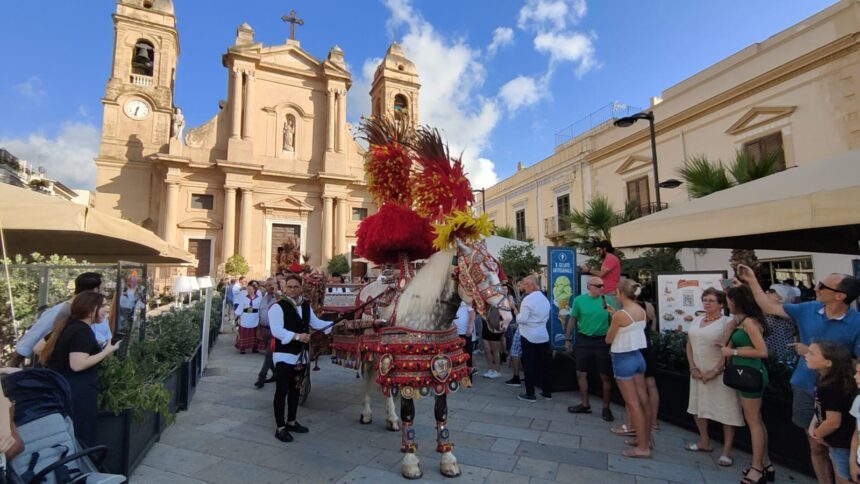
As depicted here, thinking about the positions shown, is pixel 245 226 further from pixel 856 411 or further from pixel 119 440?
pixel 856 411

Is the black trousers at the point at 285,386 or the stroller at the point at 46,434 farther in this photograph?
the black trousers at the point at 285,386

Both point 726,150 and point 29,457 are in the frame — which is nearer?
point 29,457

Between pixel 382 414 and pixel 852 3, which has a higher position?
pixel 852 3

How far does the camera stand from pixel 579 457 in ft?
13.3

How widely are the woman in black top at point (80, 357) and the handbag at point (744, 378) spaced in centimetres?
508

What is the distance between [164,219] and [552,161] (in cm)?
2164

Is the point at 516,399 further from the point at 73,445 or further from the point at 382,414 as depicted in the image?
the point at 73,445

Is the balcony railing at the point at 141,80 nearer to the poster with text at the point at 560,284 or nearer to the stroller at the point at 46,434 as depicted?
the poster with text at the point at 560,284

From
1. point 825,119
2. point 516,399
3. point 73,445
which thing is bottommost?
point 516,399

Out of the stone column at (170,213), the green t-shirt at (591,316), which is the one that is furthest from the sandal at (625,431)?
the stone column at (170,213)

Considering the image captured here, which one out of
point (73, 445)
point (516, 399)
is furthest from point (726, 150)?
point (73, 445)

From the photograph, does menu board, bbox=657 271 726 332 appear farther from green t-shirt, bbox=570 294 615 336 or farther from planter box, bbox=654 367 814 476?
planter box, bbox=654 367 814 476

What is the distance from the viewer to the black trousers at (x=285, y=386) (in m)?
4.45

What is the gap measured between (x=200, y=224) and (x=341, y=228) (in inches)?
305
